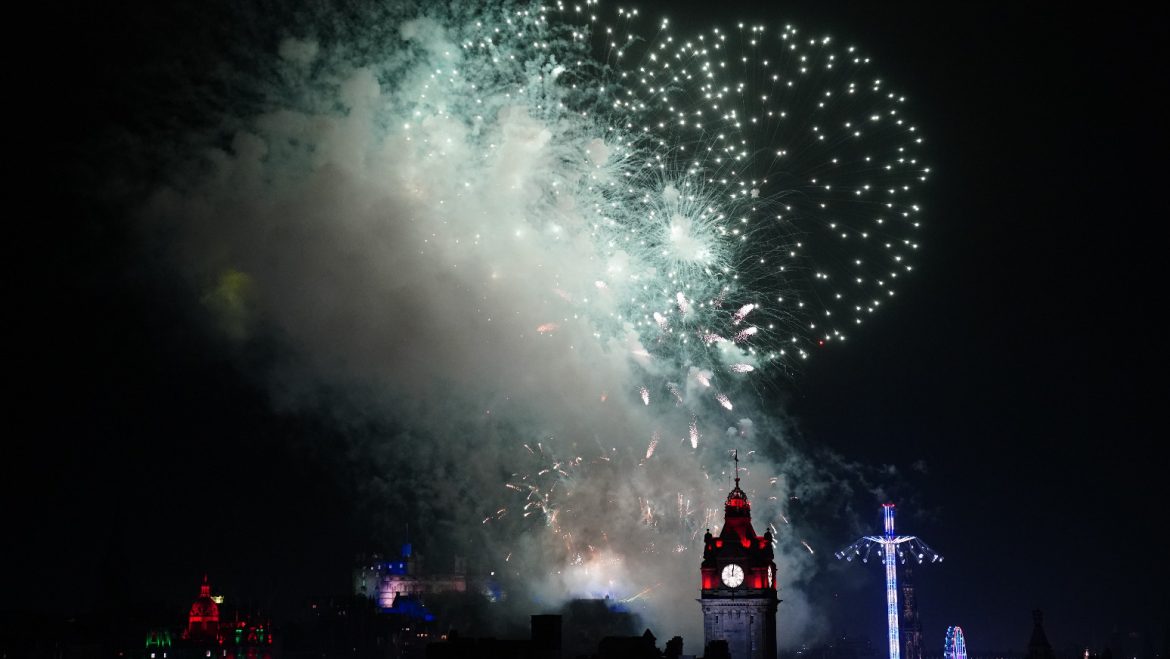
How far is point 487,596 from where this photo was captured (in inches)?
5187

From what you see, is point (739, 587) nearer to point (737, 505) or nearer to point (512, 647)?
point (737, 505)

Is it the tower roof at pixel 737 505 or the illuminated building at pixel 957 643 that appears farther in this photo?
the illuminated building at pixel 957 643

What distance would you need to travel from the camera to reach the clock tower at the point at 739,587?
83.4 meters

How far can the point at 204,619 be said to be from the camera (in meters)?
163

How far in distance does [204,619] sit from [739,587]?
103 metres

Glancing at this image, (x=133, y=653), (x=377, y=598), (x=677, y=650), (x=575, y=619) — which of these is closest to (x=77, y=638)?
(x=133, y=653)

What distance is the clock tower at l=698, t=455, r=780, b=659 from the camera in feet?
274

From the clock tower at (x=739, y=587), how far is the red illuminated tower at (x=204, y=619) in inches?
3939

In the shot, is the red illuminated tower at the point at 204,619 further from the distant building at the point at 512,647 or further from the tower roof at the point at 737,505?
the distant building at the point at 512,647

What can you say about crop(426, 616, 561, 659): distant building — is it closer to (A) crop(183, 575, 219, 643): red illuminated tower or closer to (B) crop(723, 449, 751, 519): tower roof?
(B) crop(723, 449, 751, 519): tower roof

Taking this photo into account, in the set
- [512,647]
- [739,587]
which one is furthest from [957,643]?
[512,647]

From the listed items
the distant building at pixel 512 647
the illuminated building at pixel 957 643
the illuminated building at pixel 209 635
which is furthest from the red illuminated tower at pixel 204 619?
the distant building at pixel 512 647

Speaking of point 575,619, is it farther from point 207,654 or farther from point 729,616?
point 207,654

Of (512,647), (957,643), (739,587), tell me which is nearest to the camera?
(512,647)
